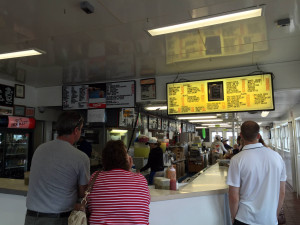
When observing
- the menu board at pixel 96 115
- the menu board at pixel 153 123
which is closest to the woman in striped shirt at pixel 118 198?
the menu board at pixel 96 115

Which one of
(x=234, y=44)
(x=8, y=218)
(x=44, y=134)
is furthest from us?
(x=44, y=134)

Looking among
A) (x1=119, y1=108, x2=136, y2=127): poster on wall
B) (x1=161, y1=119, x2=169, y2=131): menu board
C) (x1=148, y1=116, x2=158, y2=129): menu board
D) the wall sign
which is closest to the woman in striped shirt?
the wall sign

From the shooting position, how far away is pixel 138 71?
5.37 m

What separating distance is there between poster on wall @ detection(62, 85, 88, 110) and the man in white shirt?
14.9 feet

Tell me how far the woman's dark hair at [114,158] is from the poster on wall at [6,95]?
15.9ft

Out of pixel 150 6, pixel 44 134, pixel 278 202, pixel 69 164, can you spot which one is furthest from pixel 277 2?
pixel 44 134

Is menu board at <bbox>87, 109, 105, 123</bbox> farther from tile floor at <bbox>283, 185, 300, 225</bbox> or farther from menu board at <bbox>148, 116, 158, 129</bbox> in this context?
tile floor at <bbox>283, 185, 300, 225</bbox>

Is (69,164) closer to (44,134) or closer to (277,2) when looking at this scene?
(277,2)

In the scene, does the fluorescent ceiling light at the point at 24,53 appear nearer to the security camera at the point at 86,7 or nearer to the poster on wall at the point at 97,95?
the security camera at the point at 86,7

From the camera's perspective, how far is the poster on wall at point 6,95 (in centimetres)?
572

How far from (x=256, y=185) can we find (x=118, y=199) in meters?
1.31

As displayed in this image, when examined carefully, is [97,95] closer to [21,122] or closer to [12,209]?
[21,122]

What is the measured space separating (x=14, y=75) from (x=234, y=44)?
15.3 ft

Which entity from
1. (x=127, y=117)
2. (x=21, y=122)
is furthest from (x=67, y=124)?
(x=127, y=117)
